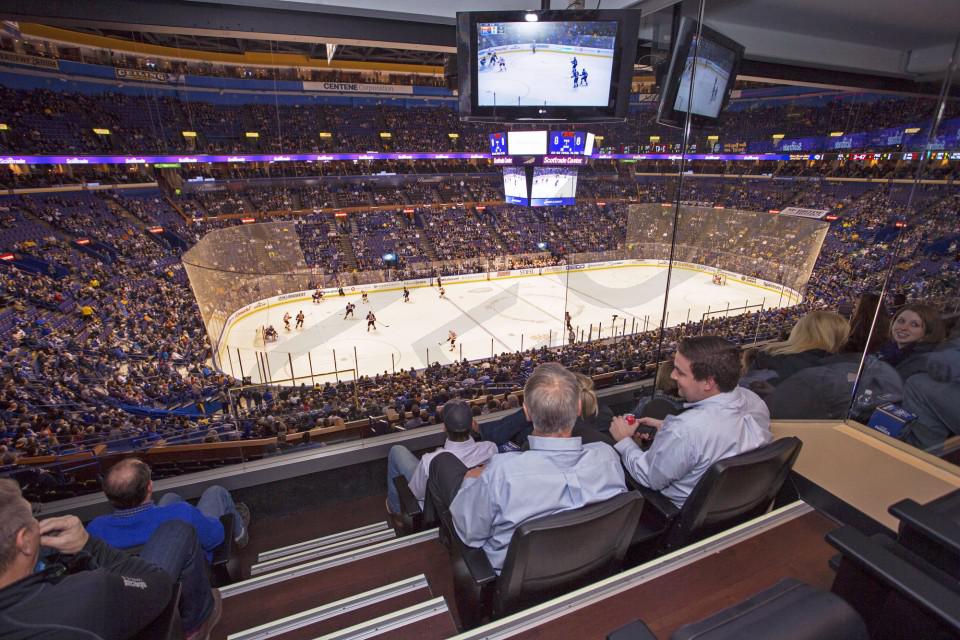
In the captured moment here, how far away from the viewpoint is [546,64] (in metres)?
4.75

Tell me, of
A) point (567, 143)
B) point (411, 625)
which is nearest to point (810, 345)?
point (411, 625)

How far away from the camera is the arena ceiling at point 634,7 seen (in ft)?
11.4

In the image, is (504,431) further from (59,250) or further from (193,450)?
(59,250)

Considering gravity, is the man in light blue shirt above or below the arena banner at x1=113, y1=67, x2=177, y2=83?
below

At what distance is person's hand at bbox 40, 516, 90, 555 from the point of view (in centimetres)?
129

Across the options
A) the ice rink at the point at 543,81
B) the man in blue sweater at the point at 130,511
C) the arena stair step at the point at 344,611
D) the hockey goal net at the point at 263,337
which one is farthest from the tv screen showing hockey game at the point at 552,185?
the arena stair step at the point at 344,611

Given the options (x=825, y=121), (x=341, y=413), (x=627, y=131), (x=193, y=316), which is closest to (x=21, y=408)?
(x=341, y=413)

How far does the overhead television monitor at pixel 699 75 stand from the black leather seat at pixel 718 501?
278 centimetres

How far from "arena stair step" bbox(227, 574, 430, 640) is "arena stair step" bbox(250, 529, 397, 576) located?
2.64ft

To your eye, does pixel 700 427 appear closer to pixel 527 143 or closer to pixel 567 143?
pixel 527 143

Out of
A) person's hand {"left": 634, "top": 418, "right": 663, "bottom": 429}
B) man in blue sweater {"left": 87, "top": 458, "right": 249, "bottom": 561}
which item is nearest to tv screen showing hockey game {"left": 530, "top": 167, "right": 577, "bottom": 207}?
person's hand {"left": 634, "top": 418, "right": 663, "bottom": 429}

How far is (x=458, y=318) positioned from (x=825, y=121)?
18.0 metres

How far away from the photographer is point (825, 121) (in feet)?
65.3

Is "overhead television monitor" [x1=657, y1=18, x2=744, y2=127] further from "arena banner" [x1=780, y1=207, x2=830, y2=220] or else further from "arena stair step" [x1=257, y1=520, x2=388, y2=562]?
"arena banner" [x1=780, y1=207, x2=830, y2=220]
